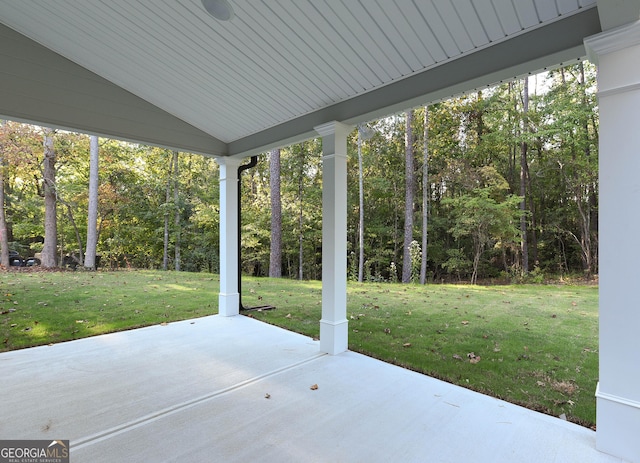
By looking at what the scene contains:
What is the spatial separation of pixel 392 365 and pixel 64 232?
47.5 feet

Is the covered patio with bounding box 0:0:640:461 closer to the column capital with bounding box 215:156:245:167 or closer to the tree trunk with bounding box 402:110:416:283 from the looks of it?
the column capital with bounding box 215:156:245:167

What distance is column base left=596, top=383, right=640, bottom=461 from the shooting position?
5.71ft

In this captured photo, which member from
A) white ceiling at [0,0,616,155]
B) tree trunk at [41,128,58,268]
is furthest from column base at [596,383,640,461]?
tree trunk at [41,128,58,268]

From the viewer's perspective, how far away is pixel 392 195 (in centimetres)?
1185

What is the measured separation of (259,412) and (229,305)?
291 cm

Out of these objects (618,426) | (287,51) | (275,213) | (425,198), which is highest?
(287,51)

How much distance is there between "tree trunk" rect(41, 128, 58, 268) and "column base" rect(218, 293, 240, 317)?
7.69 metres

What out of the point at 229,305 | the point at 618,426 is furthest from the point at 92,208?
the point at 618,426

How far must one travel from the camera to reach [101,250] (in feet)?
43.6

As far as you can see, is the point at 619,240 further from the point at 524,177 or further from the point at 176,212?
the point at 176,212

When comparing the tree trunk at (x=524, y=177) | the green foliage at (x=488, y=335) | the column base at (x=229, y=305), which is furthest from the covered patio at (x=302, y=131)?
the tree trunk at (x=524, y=177)

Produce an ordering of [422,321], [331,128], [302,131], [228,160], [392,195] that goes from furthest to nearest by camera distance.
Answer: [392,195] < [228,160] < [422,321] < [302,131] < [331,128]

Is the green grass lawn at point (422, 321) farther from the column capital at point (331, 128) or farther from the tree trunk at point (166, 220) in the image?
the tree trunk at point (166, 220)

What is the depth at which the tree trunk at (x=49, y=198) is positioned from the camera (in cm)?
924
